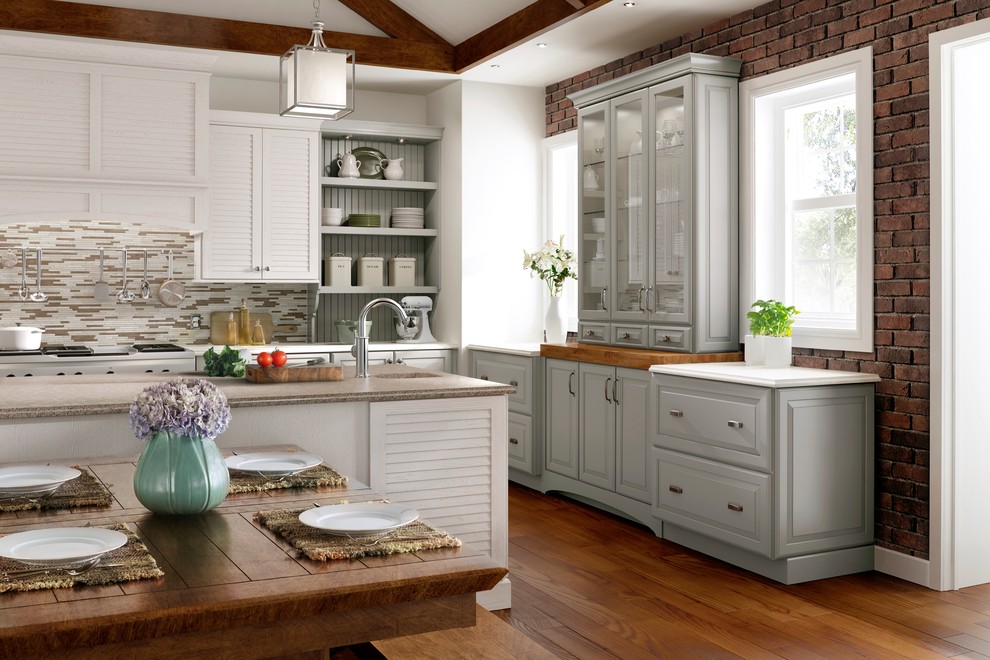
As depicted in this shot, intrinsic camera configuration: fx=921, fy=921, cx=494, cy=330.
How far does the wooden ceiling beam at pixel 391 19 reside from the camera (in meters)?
5.75

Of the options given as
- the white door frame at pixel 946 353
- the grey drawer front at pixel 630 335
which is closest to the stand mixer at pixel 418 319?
the grey drawer front at pixel 630 335

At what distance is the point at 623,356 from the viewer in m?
4.78

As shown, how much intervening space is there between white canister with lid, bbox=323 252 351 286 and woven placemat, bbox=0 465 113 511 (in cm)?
401

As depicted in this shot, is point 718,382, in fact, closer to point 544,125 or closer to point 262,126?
point 544,125

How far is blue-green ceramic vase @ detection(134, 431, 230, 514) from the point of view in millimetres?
1994

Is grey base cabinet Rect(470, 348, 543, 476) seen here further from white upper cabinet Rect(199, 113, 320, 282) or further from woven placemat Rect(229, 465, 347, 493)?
woven placemat Rect(229, 465, 347, 493)

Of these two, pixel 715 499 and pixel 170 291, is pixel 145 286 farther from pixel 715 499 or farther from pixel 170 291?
pixel 715 499

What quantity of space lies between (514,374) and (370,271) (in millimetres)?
1324

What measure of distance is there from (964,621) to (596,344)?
8.06ft

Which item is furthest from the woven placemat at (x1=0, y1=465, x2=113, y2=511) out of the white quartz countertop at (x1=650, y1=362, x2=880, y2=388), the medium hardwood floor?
the white quartz countertop at (x1=650, y1=362, x2=880, y2=388)

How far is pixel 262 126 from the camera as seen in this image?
19.2ft

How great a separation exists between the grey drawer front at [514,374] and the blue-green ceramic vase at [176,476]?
11.9 ft

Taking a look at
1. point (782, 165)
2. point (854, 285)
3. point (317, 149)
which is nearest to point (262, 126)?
point (317, 149)

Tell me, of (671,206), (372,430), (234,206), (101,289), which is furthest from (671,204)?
(101,289)
